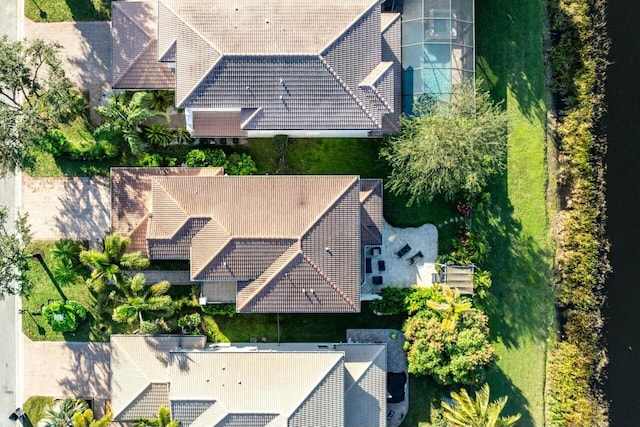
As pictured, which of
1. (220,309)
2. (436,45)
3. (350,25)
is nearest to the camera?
(350,25)

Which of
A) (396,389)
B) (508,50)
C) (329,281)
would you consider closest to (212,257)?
(329,281)

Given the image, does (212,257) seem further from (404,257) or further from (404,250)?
(404,257)

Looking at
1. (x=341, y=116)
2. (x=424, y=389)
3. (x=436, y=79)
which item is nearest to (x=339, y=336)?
(x=424, y=389)

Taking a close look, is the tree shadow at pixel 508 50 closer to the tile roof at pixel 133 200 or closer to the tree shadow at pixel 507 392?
the tree shadow at pixel 507 392

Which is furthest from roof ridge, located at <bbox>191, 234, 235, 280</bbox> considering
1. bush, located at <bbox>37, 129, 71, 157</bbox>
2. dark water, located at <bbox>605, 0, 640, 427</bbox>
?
dark water, located at <bbox>605, 0, 640, 427</bbox>

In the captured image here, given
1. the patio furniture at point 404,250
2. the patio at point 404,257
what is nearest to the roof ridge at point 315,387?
the patio at point 404,257

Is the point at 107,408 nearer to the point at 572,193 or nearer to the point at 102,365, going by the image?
the point at 102,365
